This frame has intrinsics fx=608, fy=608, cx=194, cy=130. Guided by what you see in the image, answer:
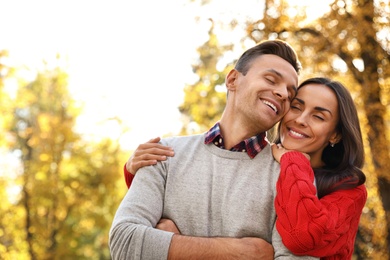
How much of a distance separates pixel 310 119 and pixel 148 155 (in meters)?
0.85

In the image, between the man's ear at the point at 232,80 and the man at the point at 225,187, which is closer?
the man at the point at 225,187

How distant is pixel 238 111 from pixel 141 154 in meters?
0.53

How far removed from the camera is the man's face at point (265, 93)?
2.97 m

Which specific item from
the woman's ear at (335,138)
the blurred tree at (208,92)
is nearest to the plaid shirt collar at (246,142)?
the woman's ear at (335,138)

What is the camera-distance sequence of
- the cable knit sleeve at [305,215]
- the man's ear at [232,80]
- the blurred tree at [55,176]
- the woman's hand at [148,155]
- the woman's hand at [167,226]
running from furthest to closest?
the blurred tree at [55,176]
the man's ear at [232,80]
the woman's hand at [148,155]
the woman's hand at [167,226]
the cable knit sleeve at [305,215]

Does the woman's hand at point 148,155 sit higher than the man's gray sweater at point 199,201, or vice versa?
the woman's hand at point 148,155

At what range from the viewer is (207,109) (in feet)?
42.2

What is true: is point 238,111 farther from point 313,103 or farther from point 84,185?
point 84,185

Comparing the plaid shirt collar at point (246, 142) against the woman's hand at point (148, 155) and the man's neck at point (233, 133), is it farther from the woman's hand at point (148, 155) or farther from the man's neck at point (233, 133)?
the woman's hand at point (148, 155)

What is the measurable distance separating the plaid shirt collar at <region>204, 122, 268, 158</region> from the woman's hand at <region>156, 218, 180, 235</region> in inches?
18.6

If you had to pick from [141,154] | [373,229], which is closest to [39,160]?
[373,229]

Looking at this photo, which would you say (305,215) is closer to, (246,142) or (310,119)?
(246,142)

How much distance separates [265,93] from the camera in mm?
2975

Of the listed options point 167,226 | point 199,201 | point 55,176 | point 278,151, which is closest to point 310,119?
point 278,151
